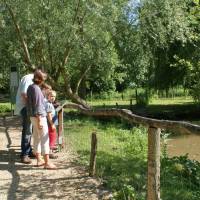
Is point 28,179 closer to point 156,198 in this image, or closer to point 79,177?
point 79,177

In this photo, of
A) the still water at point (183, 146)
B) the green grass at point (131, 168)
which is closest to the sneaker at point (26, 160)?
the green grass at point (131, 168)

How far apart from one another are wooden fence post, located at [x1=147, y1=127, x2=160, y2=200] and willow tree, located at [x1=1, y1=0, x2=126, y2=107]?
11.9 meters

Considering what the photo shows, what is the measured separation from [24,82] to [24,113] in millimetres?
559

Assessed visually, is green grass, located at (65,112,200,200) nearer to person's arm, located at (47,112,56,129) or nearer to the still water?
person's arm, located at (47,112,56,129)

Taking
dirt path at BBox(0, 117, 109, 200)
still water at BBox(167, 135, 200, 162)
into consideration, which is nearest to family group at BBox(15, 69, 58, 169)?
dirt path at BBox(0, 117, 109, 200)

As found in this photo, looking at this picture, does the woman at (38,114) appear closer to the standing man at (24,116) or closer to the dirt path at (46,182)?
the dirt path at (46,182)

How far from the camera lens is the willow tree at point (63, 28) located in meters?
17.4

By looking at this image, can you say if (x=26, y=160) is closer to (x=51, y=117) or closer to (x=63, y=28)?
(x=51, y=117)

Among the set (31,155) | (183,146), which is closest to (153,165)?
(31,155)

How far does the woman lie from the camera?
849 centimetres

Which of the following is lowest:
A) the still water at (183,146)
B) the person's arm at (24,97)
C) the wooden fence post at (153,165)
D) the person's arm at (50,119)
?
the still water at (183,146)

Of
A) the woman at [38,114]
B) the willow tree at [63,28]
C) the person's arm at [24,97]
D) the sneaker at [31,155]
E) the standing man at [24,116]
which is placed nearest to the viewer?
the woman at [38,114]

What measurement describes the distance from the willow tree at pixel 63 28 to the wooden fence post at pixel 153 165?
11.9 metres

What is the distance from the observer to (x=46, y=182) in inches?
302
